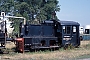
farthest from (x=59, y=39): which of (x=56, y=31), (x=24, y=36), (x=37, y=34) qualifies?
(x=24, y=36)

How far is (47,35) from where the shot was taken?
21.3 meters

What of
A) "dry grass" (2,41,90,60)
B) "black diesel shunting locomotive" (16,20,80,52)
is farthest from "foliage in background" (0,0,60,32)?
"dry grass" (2,41,90,60)

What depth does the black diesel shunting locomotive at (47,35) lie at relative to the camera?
19703 mm

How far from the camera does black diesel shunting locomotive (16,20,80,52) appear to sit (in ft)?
64.6

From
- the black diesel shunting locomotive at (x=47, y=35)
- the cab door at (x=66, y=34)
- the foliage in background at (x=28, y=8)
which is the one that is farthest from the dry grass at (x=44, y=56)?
the foliage in background at (x=28, y=8)

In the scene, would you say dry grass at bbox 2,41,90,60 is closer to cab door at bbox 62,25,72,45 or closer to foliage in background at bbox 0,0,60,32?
cab door at bbox 62,25,72,45

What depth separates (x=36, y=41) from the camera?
20.0m

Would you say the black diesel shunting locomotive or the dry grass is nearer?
the dry grass

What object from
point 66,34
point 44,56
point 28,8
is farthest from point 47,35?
point 28,8

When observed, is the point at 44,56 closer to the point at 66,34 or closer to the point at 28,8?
the point at 66,34

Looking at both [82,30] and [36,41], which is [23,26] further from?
[82,30]

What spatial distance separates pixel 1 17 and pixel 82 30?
30782 millimetres

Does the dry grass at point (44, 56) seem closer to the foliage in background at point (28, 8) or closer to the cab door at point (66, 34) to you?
the cab door at point (66, 34)

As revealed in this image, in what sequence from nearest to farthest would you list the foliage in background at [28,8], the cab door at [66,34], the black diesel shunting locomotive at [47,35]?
the black diesel shunting locomotive at [47,35] < the cab door at [66,34] < the foliage in background at [28,8]
